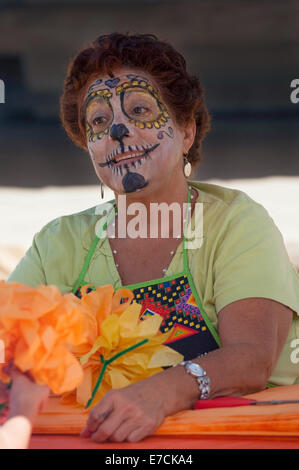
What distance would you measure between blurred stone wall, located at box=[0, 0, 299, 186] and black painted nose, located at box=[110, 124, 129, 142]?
457cm

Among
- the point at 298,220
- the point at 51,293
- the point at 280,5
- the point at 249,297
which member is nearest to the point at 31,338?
the point at 51,293

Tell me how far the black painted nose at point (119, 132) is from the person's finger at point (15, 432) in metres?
1.12

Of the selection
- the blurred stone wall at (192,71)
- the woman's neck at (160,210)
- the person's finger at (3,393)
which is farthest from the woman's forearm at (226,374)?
the blurred stone wall at (192,71)

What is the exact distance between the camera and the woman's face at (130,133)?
7.33ft

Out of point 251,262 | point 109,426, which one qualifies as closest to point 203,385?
point 109,426

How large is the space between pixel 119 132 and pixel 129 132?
3 centimetres

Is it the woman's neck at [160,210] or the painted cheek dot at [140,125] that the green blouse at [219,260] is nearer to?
the woman's neck at [160,210]

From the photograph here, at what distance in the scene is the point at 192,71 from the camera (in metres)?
7.28

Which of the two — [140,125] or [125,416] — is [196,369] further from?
[140,125]

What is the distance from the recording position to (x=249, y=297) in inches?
78.0

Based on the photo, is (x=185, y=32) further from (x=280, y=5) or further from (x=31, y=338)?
(x=31, y=338)

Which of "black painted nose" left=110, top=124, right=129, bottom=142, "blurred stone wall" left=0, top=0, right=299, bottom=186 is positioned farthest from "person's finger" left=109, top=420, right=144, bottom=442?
"blurred stone wall" left=0, top=0, right=299, bottom=186

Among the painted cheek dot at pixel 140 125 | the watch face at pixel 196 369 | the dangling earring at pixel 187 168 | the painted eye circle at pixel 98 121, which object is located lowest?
the watch face at pixel 196 369
